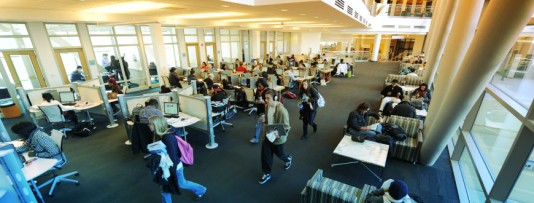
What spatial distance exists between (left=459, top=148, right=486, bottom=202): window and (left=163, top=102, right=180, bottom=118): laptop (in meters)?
6.00

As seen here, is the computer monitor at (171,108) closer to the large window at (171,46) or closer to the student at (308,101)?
the student at (308,101)

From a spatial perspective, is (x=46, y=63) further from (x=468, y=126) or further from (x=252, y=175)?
(x=468, y=126)

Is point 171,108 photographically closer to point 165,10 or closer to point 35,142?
point 35,142

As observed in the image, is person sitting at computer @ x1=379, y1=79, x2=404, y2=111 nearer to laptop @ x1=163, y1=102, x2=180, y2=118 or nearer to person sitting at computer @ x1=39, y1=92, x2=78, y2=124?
laptop @ x1=163, y1=102, x2=180, y2=118

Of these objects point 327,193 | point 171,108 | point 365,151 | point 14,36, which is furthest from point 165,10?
point 327,193

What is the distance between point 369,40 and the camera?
2884 centimetres

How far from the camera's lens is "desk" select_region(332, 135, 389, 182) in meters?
3.86

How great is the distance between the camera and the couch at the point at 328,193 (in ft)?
8.75

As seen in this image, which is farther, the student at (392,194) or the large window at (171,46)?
the large window at (171,46)

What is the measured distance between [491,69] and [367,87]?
365 inches

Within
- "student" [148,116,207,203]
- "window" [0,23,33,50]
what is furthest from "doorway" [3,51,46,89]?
"student" [148,116,207,203]

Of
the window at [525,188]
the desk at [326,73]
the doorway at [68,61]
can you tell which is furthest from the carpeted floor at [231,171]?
the desk at [326,73]

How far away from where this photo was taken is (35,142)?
3.74 meters

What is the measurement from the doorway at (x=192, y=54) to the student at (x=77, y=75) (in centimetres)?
552
